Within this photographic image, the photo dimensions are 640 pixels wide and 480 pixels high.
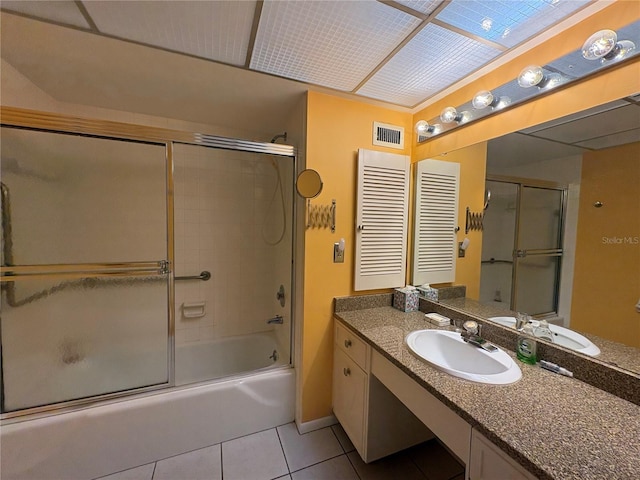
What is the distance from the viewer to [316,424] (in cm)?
168

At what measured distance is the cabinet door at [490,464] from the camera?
658 millimetres

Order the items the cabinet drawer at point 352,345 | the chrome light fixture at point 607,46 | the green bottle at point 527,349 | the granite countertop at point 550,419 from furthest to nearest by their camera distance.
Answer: the cabinet drawer at point 352,345 → the green bottle at point 527,349 → the chrome light fixture at point 607,46 → the granite countertop at point 550,419

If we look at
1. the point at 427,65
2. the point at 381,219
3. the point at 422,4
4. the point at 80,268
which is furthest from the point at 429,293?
the point at 80,268

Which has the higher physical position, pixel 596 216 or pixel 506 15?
pixel 506 15

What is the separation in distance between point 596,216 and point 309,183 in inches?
52.3

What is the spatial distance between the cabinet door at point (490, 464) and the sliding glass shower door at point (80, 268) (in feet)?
5.52

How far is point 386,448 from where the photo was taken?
1392 mm

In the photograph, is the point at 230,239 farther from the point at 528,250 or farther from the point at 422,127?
the point at 528,250

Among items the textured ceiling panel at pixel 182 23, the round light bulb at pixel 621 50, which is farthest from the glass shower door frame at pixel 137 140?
the round light bulb at pixel 621 50

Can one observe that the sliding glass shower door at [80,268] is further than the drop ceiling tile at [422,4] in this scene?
Yes

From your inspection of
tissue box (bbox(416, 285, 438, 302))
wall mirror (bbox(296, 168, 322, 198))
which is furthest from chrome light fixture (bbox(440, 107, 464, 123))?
tissue box (bbox(416, 285, 438, 302))

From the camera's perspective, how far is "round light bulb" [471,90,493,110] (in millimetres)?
1264

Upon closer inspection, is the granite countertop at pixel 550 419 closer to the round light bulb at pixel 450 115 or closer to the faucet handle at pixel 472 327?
the faucet handle at pixel 472 327

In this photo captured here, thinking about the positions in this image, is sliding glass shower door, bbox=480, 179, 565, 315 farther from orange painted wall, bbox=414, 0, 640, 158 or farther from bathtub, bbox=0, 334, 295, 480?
bathtub, bbox=0, 334, 295, 480
